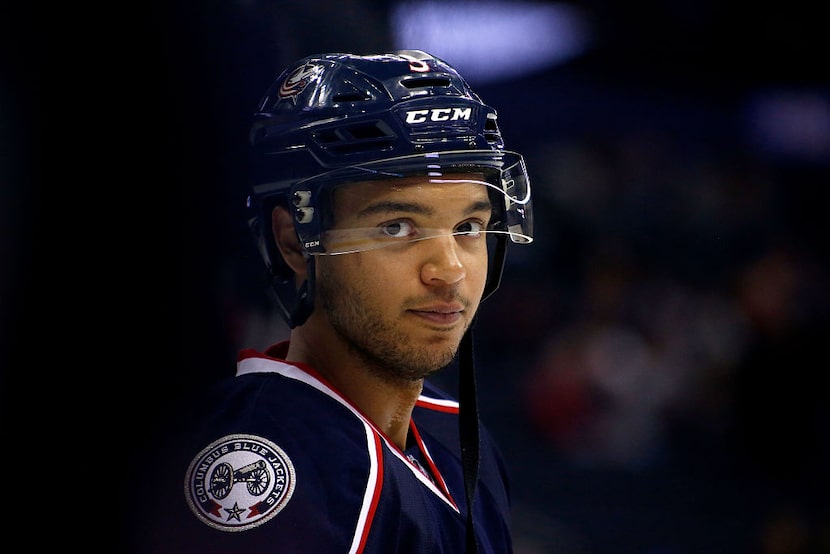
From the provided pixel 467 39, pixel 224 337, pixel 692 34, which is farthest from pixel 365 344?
pixel 692 34

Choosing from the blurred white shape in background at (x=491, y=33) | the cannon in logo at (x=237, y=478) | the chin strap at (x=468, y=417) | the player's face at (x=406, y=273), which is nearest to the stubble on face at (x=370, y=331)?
the player's face at (x=406, y=273)

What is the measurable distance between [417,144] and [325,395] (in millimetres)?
319

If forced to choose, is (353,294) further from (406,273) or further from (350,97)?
(350,97)

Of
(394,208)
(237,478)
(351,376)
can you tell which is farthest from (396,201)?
(237,478)

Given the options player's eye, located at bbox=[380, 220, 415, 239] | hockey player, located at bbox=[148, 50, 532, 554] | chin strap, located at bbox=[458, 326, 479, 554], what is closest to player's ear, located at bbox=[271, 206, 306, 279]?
hockey player, located at bbox=[148, 50, 532, 554]

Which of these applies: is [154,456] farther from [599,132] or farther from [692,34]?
[692,34]

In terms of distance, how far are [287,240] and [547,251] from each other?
0.80 meters

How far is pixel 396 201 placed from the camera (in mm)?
1063

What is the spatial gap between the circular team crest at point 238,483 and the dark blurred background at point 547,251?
89mm

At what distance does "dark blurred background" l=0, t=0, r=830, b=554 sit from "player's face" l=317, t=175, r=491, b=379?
11 cm

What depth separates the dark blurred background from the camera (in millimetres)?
674

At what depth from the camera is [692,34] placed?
1938mm

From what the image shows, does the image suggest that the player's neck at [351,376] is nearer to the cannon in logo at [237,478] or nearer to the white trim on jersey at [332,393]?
the white trim on jersey at [332,393]

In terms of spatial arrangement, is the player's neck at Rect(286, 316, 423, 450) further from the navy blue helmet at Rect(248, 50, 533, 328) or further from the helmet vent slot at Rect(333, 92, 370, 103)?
the helmet vent slot at Rect(333, 92, 370, 103)
